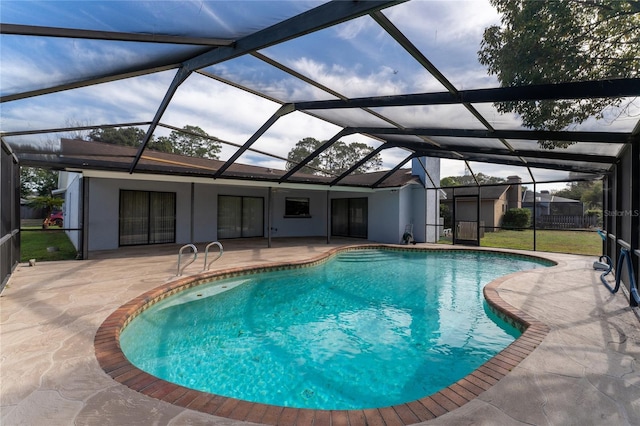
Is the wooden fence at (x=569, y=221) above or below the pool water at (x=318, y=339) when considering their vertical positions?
above

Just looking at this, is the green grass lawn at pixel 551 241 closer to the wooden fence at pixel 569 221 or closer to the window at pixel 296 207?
the wooden fence at pixel 569 221

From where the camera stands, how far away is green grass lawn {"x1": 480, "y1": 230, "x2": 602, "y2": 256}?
14.3 metres

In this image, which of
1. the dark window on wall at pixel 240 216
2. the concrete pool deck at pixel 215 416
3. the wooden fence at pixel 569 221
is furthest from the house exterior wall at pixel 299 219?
the wooden fence at pixel 569 221

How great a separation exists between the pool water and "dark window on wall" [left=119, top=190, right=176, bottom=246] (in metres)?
6.38

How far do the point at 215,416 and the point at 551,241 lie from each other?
20.8 meters

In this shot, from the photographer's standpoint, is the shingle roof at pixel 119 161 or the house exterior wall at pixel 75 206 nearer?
the shingle roof at pixel 119 161

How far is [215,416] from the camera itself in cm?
226

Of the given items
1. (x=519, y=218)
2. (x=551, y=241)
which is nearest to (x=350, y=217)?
(x=551, y=241)

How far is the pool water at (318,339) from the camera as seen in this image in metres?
3.55

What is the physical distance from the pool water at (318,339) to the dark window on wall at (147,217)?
6384 mm

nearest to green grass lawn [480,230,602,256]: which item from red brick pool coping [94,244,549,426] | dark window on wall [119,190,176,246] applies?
red brick pool coping [94,244,549,426]

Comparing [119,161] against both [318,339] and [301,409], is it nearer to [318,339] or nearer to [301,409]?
[318,339]

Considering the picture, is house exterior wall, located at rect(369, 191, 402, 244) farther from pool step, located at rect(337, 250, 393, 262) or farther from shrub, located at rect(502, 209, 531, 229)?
shrub, located at rect(502, 209, 531, 229)

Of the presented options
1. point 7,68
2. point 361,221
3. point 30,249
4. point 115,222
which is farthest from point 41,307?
point 361,221
